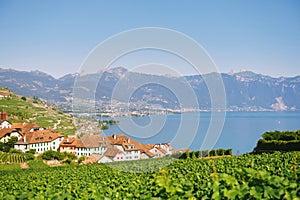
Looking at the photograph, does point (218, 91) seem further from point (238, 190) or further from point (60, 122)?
point (60, 122)

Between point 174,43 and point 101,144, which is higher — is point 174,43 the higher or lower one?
the higher one

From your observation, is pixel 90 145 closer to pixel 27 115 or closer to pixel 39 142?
pixel 39 142

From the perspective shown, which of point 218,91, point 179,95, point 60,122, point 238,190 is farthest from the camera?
point 60,122

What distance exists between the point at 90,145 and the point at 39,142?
6233cm

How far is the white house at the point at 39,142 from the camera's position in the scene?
261ft

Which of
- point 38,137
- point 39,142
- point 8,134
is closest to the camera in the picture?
point 39,142

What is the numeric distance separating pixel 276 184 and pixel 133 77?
571 inches

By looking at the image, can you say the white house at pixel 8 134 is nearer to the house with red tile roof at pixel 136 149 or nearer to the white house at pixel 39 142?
the white house at pixel 39 142

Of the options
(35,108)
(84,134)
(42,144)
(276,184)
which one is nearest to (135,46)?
(84,134)

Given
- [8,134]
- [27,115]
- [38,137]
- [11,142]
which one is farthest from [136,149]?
[27,115]

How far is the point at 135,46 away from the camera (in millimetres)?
14023

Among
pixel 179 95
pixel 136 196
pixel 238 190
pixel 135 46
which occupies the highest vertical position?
pixel 135 46

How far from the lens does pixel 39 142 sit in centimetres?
8181

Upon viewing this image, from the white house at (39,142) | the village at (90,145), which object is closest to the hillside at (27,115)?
the village at (90,145)
